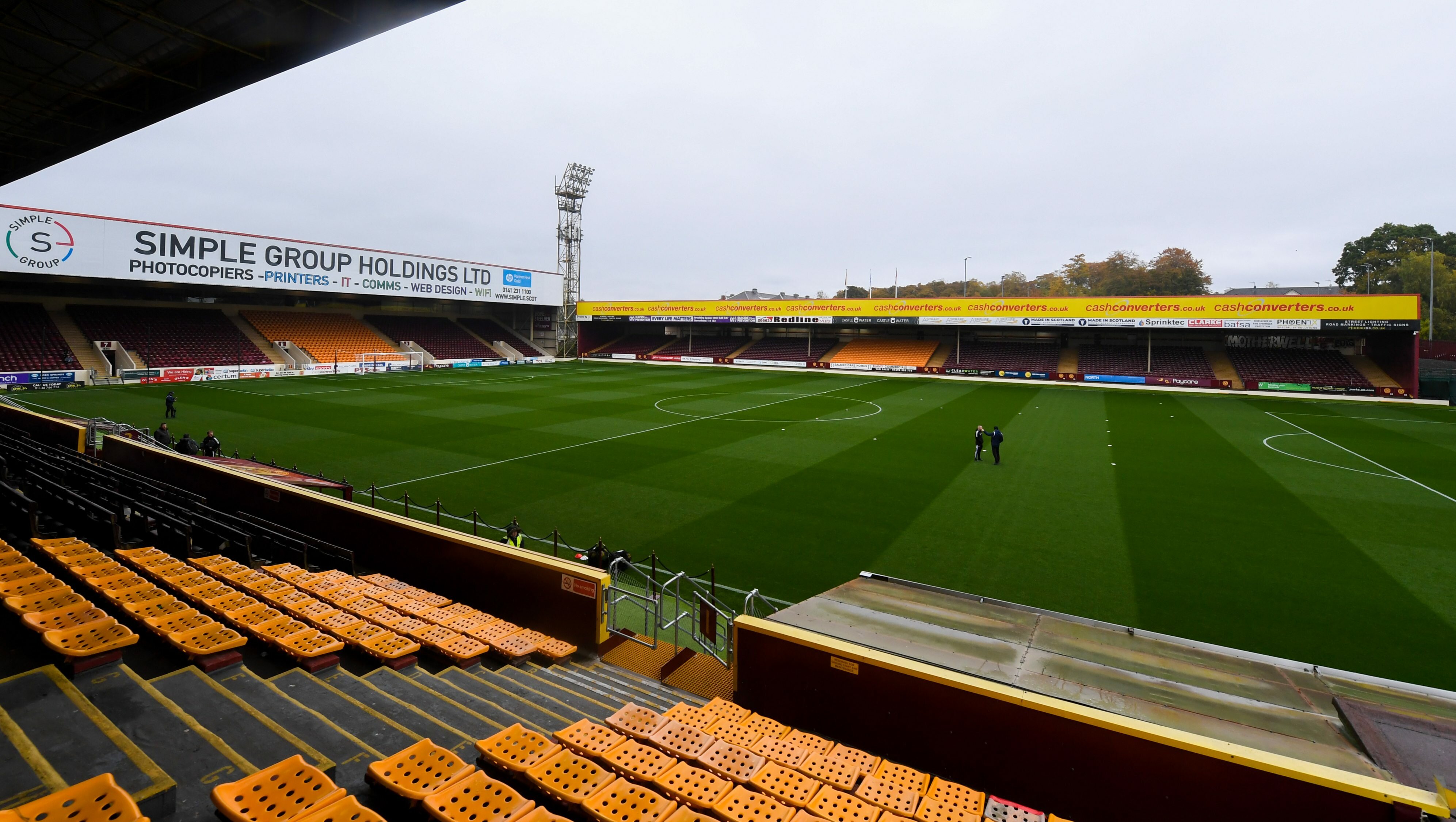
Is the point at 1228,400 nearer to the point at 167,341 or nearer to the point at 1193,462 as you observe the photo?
the point at 1193,462

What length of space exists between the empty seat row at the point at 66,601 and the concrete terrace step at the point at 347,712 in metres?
1.05

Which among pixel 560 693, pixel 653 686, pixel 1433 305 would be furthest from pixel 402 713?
pixel 1433 305

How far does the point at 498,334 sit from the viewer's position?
2643 inches

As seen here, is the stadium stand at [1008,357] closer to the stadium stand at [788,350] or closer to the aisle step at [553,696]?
the stadium stand at [788,350]

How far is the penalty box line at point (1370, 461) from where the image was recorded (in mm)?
16953

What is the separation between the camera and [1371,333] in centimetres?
4434

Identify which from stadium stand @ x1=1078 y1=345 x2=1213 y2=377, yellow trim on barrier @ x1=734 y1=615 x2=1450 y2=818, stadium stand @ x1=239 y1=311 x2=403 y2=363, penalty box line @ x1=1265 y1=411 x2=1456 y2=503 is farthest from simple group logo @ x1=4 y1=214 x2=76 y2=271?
stadium stand @ x1=1078 y1=345 x2=1213 y2=377

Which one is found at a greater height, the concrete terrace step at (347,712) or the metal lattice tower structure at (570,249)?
the metal lattice tower structure at (570,249)

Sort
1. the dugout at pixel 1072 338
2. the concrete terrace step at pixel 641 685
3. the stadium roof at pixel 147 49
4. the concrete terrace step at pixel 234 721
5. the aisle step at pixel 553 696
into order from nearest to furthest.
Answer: the concrete terrace step at pixel 234 721 → the aisle step at pixel 553 696 → the concrete terrace step at pixel 641 685 → the stadium roof at pixel 147 49 → the dugout at pixel 1072 338

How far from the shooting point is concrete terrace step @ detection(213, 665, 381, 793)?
386 cm

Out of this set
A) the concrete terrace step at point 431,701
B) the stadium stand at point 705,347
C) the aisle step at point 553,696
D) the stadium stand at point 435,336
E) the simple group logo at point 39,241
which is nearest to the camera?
the concrete terrace step at point 431,701

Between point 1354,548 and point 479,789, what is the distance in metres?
16.6

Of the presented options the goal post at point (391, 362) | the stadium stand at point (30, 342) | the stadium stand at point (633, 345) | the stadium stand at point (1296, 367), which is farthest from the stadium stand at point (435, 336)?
the stadium stand at point (1296, 367)

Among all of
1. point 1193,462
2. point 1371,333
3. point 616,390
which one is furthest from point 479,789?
point 1371,333
